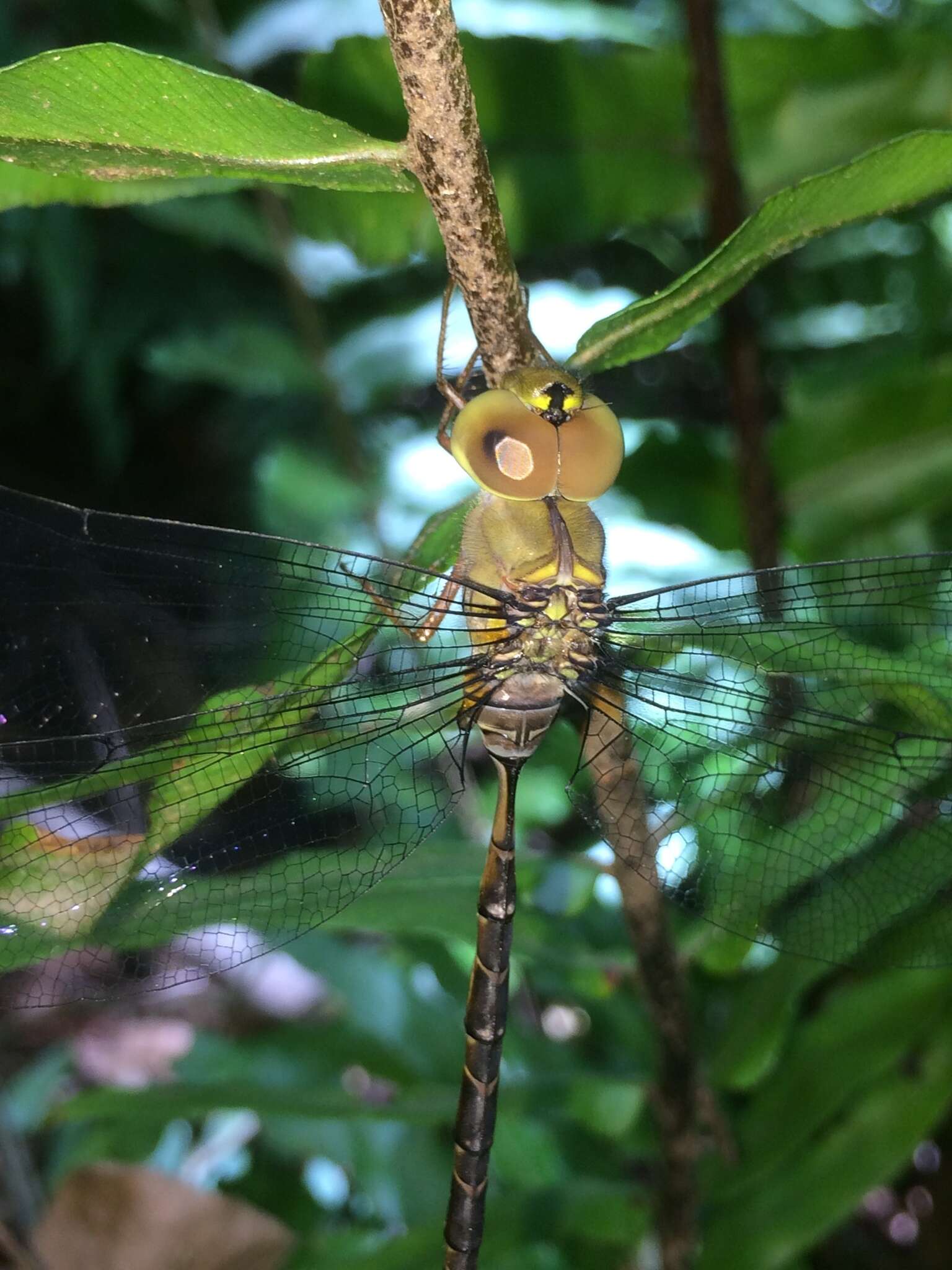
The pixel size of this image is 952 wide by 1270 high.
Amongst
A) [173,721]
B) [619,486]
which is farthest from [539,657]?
[619,486]

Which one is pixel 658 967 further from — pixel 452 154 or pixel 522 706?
pixel 452 154

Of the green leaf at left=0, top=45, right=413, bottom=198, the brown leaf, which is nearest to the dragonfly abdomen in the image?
the green leaf at left=0, top=45, right=413, bottom=198

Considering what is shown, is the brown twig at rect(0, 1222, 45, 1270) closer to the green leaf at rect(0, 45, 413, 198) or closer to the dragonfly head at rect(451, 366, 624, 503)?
the dragonfly head at rect(451, 366, 624, 503)

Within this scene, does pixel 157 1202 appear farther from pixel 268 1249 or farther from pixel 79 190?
pixel 79 190

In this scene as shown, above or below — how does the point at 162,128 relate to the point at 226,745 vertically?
above

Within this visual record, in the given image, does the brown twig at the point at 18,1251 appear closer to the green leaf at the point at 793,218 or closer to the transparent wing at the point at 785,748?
the transparent wing at the point at 785,748

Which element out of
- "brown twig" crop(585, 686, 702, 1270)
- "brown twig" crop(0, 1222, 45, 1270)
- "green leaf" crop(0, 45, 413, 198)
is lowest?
"brown twig" crop(0, 1222, 45, 1270)
